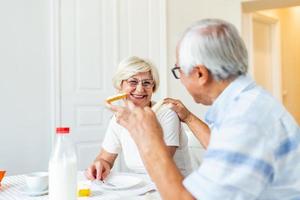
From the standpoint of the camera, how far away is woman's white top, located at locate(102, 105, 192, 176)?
1.83 m

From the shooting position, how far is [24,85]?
2943 mm

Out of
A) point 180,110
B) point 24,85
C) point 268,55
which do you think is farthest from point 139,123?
point 268,55

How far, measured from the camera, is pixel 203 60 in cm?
100

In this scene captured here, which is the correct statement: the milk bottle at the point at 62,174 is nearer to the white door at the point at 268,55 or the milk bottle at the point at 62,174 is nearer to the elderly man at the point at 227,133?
the elderly man at the point at 227,133

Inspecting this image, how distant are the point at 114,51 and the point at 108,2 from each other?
1.39ft

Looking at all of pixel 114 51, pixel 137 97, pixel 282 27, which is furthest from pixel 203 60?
pixel 282 27

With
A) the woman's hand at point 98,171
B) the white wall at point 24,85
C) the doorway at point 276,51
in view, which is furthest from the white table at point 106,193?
the doorway at point 276,51

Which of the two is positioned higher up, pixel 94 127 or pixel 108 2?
pixel 108 2

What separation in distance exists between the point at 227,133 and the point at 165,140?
2.99 feet

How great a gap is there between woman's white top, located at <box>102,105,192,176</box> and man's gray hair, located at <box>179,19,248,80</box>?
2.70 ft

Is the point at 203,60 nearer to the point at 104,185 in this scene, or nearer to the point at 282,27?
the point at 104,185

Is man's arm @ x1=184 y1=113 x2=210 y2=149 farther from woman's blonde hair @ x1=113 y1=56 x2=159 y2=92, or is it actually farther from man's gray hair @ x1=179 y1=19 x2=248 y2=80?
man's gray hair @ x1=179 y1=19 x2=248 y2=80

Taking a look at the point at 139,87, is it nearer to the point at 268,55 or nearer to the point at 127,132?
the point at 127,132

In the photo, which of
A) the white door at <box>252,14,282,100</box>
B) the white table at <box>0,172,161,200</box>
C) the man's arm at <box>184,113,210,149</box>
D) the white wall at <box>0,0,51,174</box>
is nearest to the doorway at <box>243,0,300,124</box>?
the white door at <box>252,14,282,100</box>
